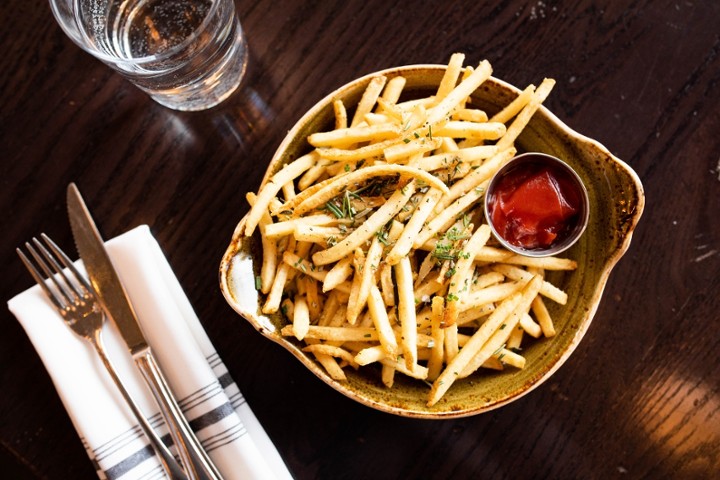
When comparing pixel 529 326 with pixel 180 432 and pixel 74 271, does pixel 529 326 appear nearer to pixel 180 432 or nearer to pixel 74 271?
pixel 180 432

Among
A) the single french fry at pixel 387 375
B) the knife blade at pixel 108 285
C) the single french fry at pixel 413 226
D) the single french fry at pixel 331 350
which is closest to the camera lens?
the single french fry at pixel 413 226

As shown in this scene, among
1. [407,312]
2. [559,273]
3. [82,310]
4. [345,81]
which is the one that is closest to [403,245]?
[407,312]

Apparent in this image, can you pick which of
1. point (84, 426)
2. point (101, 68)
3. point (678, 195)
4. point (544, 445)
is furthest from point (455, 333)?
point (101, 68)

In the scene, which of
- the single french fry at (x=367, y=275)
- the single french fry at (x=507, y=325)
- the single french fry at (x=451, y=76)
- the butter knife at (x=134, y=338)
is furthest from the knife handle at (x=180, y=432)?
the single french fry at (x=451, y=76)

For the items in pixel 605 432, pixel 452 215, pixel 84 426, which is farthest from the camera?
pixel 605 432

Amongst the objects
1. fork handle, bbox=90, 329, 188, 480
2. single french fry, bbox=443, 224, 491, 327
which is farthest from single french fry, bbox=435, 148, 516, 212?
fork handle, bbox=90, 329, 188, 480

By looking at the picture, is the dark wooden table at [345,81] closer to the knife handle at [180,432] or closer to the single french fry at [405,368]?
the knife handle at [180,432]

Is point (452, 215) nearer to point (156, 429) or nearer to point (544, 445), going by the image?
point (544, 445)
